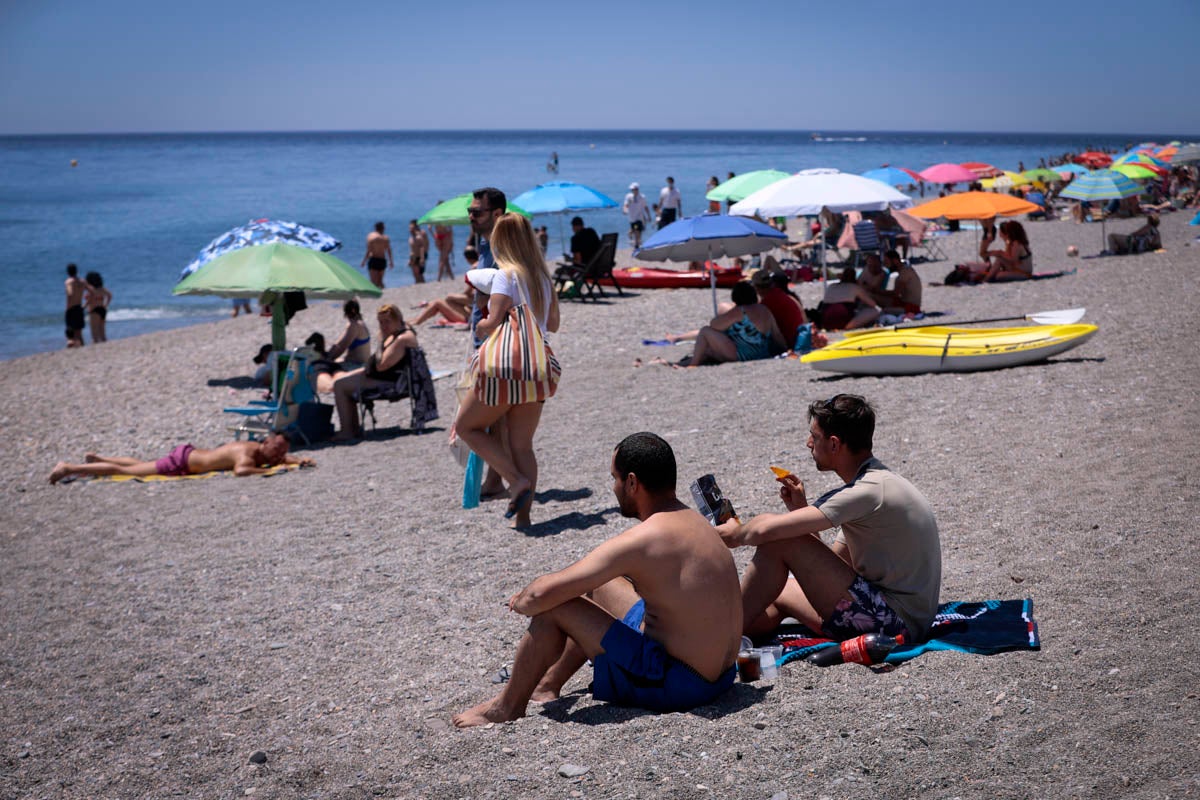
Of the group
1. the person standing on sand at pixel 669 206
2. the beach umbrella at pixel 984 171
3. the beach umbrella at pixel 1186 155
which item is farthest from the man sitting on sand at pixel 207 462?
the beach umbrella at pixel 1186 155

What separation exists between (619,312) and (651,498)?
11738 mm

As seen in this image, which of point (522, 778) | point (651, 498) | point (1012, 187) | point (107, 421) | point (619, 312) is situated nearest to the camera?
point (522, 778)

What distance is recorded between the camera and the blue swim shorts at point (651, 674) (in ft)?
11.3

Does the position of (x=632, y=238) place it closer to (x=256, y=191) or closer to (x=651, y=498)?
(x=651, y=498)

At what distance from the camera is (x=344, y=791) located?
332 centimetres

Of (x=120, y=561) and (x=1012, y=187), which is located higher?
(x=1012, y=187)

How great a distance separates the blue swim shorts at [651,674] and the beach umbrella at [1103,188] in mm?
15589

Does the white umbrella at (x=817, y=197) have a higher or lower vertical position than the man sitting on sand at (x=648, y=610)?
higher

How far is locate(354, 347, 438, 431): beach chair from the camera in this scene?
356 inches

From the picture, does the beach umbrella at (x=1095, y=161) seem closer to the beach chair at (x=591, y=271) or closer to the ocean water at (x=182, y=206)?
the ocean water at (x=182, y=206)

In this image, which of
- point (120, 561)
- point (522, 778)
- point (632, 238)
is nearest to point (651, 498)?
point (522, 778)

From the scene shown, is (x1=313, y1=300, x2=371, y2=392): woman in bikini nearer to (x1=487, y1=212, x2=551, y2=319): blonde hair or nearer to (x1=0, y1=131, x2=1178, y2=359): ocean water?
(x1=487, y1=212, x2=551, y2=319): blonde hair

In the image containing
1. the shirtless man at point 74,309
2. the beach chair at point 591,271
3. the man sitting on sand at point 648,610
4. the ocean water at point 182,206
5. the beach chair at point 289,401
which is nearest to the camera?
the man sitting on sand at point 648,610

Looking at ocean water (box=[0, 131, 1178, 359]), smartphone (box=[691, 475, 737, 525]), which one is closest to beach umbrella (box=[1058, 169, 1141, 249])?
ocean water (box=[0, 131, 1178, 359])
